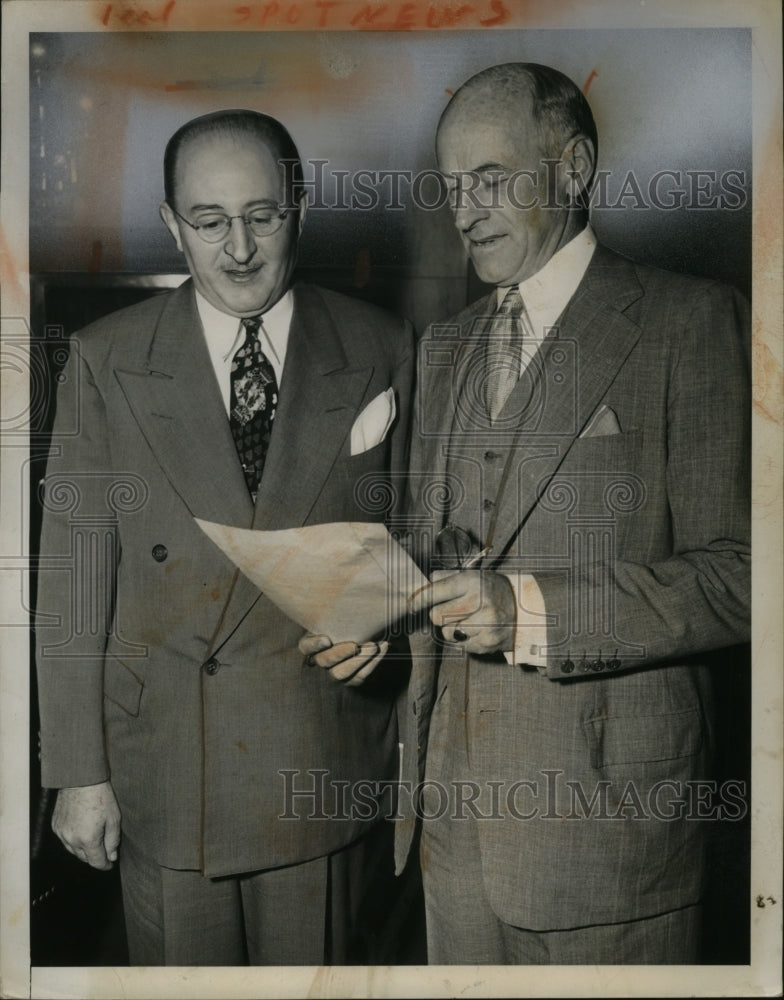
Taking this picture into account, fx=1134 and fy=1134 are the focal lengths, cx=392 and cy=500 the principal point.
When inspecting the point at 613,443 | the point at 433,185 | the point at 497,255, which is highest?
the point at 433,185

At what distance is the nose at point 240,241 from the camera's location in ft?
6.85

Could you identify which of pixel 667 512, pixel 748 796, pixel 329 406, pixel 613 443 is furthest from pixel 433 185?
pixel 748 796

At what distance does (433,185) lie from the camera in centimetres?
210

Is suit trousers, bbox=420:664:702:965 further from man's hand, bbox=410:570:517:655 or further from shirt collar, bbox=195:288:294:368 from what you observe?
shirt collar, bbox=195:288:294:368

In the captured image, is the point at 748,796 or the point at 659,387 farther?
the point at 748,796

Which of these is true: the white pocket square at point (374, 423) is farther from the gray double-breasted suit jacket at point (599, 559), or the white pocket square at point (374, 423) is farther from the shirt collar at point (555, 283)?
the shirt collar at point (555, 283)

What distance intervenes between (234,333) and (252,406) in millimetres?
144

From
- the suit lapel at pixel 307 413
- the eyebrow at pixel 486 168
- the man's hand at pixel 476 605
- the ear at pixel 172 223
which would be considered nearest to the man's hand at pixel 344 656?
the man's hand at pixel 476 605

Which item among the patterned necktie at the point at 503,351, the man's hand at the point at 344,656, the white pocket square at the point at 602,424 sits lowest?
the man's hand at the point at 344,656

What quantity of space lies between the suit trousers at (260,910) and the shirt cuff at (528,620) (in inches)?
16.8

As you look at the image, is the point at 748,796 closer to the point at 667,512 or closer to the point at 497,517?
the point at 667,512

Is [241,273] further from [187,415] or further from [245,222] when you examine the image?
[187,415]

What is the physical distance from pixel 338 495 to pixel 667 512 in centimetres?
60

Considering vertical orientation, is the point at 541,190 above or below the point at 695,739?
above
